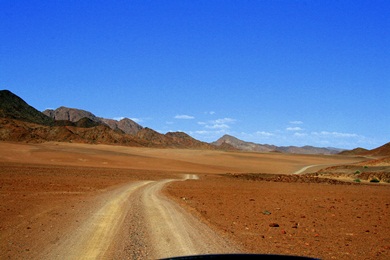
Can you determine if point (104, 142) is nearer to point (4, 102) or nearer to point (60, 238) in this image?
point (4, 102)

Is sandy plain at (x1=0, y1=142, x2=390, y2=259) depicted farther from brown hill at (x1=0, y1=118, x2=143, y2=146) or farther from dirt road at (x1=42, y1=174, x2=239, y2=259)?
brown hill at (x1=0, y1=118, x2=143, y2=146)

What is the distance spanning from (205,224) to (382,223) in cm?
656

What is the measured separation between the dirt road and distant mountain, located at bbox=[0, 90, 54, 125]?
163 meters

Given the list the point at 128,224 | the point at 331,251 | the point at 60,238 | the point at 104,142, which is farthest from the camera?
the point at 104,142

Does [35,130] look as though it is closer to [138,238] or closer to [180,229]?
[180,229]

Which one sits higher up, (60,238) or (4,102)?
(4,102)

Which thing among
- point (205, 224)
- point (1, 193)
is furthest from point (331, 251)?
point (1, 193)

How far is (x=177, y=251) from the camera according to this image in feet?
30.1

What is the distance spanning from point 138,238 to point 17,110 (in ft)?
606

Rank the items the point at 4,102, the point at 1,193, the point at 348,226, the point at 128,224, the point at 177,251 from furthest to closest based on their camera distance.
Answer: the point at 4,102 < the point at 1,193 < the point at 348,226 < the point at 128,224 < the point at 177,251

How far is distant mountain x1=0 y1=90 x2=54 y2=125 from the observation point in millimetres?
170625

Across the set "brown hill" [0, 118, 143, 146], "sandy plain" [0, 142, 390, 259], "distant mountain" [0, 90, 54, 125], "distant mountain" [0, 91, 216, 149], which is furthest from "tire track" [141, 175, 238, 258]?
"distant mountain" [0, 90, 54, 125]

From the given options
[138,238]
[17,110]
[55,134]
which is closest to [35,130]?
[55,134]

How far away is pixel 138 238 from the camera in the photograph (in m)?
10.8
